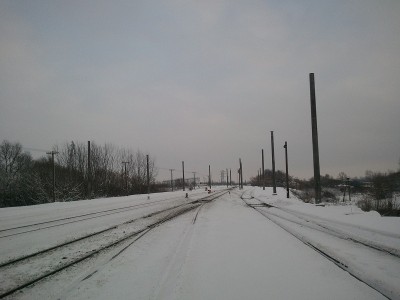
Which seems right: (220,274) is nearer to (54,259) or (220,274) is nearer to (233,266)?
(233,266)

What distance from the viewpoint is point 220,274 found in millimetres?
6324

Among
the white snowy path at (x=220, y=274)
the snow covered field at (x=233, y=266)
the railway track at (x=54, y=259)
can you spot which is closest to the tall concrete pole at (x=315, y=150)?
the snow covered field at (x=233, y=266)

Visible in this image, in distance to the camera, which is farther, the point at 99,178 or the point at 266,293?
the point at 99,178

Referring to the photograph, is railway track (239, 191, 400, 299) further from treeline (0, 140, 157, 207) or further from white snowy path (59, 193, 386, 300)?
treeline (0, 140, 157, 207)

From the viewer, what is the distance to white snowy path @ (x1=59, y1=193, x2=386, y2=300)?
17.2 ft

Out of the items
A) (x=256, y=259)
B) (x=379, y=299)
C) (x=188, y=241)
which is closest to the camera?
(x=379, y=299)

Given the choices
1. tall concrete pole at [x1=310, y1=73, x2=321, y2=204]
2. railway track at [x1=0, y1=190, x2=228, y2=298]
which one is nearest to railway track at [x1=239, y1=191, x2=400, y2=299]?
railway track at [x1=0, y1=190, x2=228, y2=298]

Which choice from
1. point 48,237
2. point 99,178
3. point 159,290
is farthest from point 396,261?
point 99,178

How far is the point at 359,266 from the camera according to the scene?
6.68 m

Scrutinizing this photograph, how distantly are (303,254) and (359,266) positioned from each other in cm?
146

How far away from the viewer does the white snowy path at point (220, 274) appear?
5230mm

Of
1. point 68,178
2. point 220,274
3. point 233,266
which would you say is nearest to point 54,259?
point 220,274

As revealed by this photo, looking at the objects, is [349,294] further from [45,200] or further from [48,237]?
[45,200]

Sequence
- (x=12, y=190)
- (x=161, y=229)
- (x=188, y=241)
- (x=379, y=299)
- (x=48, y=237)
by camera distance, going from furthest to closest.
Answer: (x=12, y=190)
(x=161, y=229)
(x=48, y=237)
(x=188, y=241)
(x=379, y=299)
